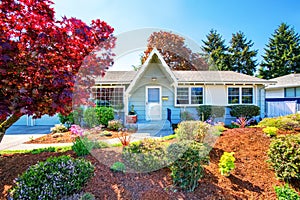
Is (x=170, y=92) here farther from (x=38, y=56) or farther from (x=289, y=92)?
(x=289, y=92)

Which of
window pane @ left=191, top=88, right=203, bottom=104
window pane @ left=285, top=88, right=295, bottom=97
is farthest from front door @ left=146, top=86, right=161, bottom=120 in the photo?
window pane @ left=285, top=88, right=295, bottom=97

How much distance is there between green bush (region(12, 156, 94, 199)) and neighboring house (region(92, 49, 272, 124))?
6667 mm

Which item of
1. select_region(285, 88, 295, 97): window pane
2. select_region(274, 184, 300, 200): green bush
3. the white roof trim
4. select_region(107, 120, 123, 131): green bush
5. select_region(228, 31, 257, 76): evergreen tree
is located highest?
select_region(228, 31, 257, 76): evergreen tree

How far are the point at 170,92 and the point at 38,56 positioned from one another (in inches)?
307

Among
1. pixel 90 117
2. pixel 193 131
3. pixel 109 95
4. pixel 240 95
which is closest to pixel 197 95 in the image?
pixel 240 95

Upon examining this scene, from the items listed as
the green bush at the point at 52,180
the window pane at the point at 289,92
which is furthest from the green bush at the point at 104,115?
the window pane at the point at 289,92

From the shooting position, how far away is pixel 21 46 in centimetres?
328

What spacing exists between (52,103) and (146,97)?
7.03 m

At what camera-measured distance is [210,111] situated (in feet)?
33.1

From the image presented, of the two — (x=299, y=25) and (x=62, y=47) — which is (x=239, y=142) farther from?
(x=299, y=25)

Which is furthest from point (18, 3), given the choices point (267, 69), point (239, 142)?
point (267, 69)

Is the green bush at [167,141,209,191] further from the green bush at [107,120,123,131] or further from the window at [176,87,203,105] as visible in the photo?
the window at [176,87,203,105]

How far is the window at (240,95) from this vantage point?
427 inches

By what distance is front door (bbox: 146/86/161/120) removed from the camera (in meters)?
10.1
